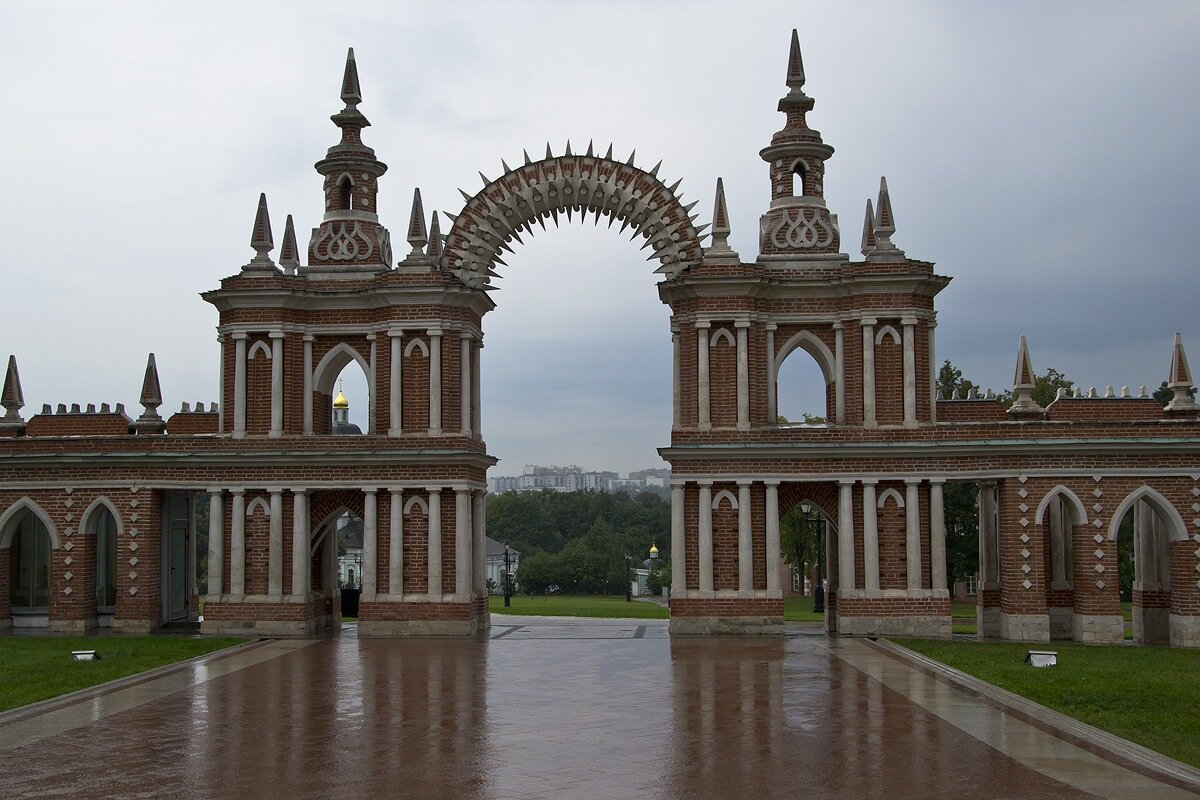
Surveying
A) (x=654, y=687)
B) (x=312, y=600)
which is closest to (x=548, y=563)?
(x=312, y=600)

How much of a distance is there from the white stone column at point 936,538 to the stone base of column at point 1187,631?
5036mm

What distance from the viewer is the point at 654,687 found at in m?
19.1

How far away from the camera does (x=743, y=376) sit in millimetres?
27469

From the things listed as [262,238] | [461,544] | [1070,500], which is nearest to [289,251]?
[262,238]

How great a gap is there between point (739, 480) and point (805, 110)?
9724mm

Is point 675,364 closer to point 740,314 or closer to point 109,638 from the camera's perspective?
point 740,314

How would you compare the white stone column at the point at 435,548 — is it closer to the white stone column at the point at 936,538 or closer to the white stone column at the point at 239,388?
the white stone column at the point at 239,388

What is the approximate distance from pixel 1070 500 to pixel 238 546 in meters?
18.9

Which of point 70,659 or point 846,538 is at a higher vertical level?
point 846,538

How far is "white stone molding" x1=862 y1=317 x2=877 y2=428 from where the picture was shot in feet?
89.9

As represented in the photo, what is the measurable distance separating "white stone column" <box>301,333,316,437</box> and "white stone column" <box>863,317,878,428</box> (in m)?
12.9

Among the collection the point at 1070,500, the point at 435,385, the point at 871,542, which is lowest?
the point at 871,542

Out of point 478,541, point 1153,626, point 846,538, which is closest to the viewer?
point 846,538

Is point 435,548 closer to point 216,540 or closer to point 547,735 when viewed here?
point 216,540
